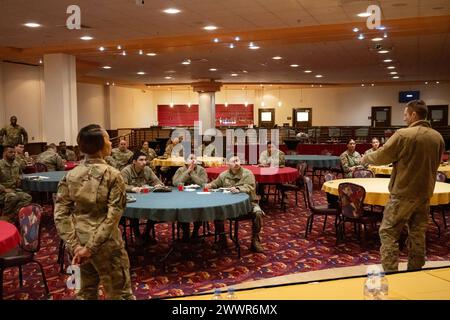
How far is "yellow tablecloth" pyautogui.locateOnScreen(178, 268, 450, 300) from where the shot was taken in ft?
7.64

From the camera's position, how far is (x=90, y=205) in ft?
10.5

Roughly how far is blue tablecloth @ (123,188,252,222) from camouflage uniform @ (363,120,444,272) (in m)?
1.71

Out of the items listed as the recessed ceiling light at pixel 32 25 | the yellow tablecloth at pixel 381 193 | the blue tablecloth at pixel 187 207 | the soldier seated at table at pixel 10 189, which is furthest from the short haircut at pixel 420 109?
the recessed ceiling light at pixel 32 25

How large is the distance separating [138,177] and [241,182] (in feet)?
4.78

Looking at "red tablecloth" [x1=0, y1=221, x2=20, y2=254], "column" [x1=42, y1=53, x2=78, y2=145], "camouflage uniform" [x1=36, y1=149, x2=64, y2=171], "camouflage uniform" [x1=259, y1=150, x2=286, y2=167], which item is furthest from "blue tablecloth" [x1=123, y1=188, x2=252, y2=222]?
"column" [x1=42, y1=53, x2=78, y2=145]

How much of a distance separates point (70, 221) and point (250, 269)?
2981 millimetres

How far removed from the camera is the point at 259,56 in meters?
14.0

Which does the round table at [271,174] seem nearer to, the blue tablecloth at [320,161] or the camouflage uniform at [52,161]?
the blue tablecloth at [320,161]

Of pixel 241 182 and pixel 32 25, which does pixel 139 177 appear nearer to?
pixel 241 182

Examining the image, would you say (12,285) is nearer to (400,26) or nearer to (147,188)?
(147,188)

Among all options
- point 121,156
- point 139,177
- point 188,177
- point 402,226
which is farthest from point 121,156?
point 402,226

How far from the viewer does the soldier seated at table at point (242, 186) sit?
6379mm

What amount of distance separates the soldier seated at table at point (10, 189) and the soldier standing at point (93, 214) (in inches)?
180

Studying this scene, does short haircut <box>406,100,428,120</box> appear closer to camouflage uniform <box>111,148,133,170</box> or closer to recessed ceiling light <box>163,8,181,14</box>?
recessed ceiling light <box>163,8,181,14</box>
